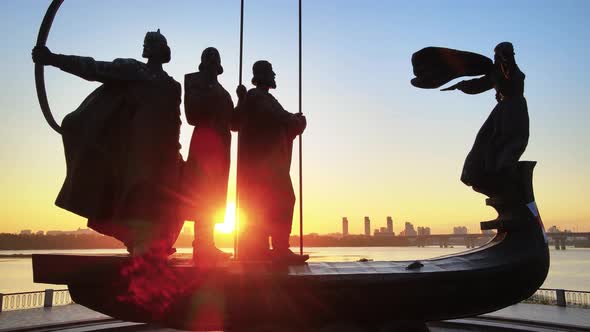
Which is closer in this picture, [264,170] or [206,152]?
[206,152]

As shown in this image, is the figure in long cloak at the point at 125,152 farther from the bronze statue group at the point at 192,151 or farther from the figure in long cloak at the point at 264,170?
the figure in long cloak at the point at 264,170

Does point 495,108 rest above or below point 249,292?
above

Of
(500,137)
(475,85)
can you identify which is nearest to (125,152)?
(500,137)

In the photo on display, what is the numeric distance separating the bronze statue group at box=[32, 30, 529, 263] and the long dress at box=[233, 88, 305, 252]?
0.04 ft

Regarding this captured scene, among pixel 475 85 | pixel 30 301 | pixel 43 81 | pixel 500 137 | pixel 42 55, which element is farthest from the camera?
pixel 30 301

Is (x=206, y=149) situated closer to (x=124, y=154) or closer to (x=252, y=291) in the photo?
(x=124, y=154)

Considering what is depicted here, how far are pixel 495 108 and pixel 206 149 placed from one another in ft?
13.3

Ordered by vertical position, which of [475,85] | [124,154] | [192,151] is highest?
[475,85]

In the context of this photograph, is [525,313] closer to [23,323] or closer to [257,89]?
[257,89]

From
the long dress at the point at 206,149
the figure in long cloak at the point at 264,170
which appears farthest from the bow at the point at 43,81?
the figure in long cloak at the point at 264,170

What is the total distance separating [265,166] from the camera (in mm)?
5684

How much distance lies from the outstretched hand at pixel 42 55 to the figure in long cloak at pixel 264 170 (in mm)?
2242

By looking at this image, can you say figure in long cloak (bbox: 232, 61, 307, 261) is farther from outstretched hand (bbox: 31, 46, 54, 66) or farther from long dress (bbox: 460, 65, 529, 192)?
long dress (bbox: 460, 65, 529, 192)

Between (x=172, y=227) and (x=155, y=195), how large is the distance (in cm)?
45
